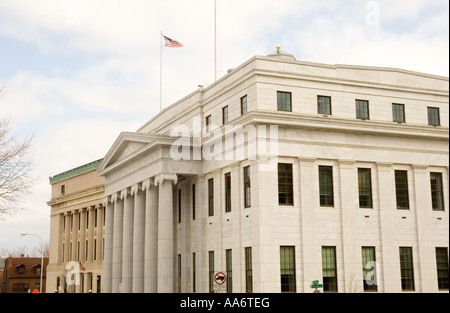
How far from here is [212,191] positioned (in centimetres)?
4466

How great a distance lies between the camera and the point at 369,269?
39562 mm

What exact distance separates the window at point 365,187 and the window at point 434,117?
7.26m

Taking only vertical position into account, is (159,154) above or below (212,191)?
above

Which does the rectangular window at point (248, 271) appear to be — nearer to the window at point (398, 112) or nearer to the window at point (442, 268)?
the window at point (442, 268)

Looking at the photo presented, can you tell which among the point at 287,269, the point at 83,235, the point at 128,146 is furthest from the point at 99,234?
the point at 287,269

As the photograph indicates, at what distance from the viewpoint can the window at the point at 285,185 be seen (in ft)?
126

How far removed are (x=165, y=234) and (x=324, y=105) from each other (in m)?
15.1

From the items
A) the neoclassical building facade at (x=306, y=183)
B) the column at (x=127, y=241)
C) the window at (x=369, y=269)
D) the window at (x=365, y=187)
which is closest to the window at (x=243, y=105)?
the neoclassical building facade at (x=306, y=183)

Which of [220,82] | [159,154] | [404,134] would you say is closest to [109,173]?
[159,154]

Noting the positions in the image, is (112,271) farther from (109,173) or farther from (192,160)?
(192,160)

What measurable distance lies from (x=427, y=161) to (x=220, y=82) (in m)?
16.3

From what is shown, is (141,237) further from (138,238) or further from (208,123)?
(208,123)
